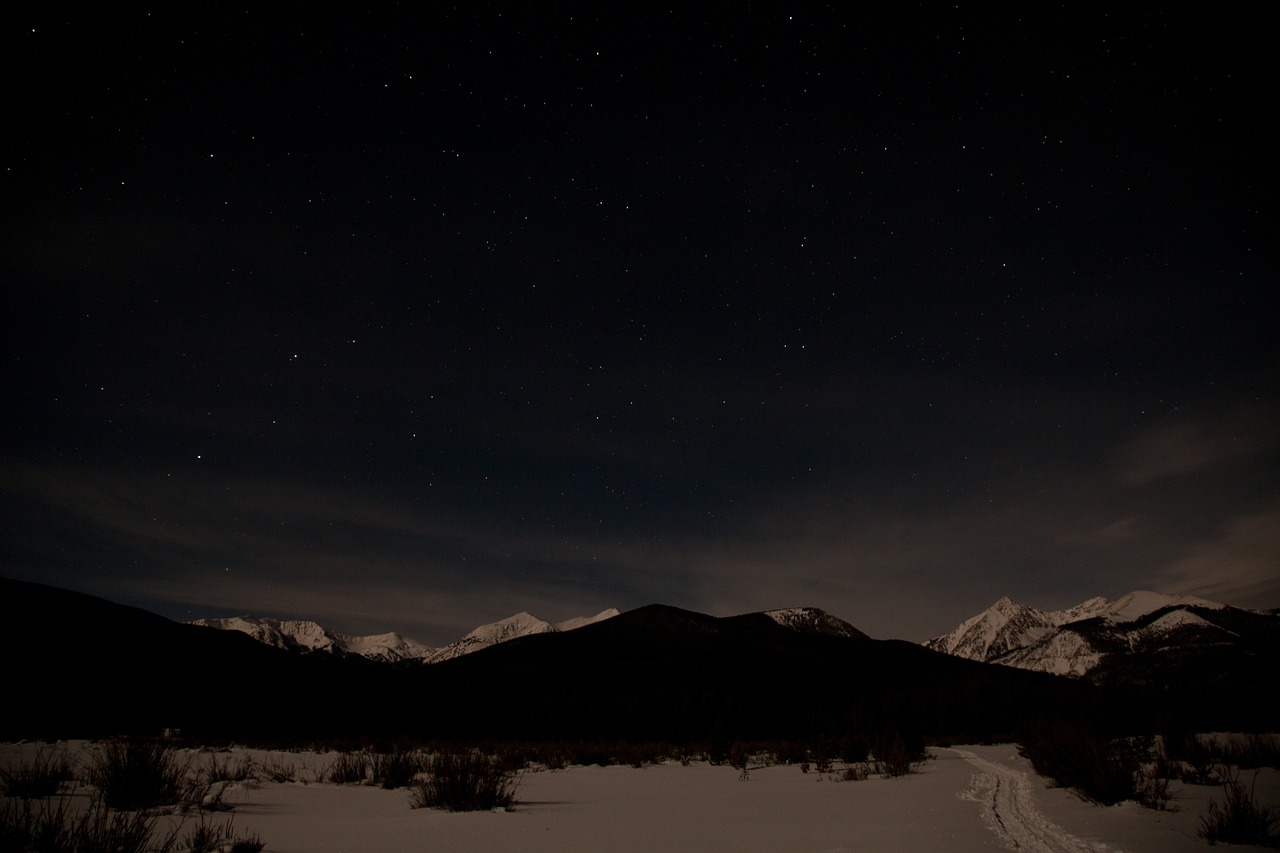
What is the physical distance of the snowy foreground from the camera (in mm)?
5941

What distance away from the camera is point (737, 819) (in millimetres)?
7988

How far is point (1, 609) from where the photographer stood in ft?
239

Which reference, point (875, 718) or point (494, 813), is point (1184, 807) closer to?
point (494, 813)

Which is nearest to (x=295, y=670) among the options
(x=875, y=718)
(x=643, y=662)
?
(x=643, y=662)

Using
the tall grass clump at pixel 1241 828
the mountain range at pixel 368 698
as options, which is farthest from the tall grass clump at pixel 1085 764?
the mountain range at pixel 368 698

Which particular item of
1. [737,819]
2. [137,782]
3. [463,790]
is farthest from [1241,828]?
[137,782]

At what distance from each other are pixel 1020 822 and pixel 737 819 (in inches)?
133

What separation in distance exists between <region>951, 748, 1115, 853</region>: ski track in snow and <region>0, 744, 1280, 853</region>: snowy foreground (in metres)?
0.02

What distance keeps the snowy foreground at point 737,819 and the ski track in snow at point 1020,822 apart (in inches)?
0.8

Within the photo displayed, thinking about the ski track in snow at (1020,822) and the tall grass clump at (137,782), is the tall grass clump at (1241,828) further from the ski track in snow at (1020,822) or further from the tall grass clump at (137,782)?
the tall grass clump at (137,782)

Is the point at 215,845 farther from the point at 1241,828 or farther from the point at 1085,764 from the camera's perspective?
the point at 1085,764

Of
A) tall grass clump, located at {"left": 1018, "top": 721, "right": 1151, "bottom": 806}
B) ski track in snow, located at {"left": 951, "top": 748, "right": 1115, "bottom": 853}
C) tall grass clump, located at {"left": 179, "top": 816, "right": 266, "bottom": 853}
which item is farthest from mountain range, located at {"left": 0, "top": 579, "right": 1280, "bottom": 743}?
tall grass clump, located at {"left": 179, "top": 816, "right": 266, "bottom": 853}

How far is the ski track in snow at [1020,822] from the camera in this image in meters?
5.75

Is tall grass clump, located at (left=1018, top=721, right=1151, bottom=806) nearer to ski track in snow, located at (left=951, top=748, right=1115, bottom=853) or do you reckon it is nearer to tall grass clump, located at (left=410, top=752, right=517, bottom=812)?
ski track in snow, located at (left=951, top=748, right=1115, bottom=853)
